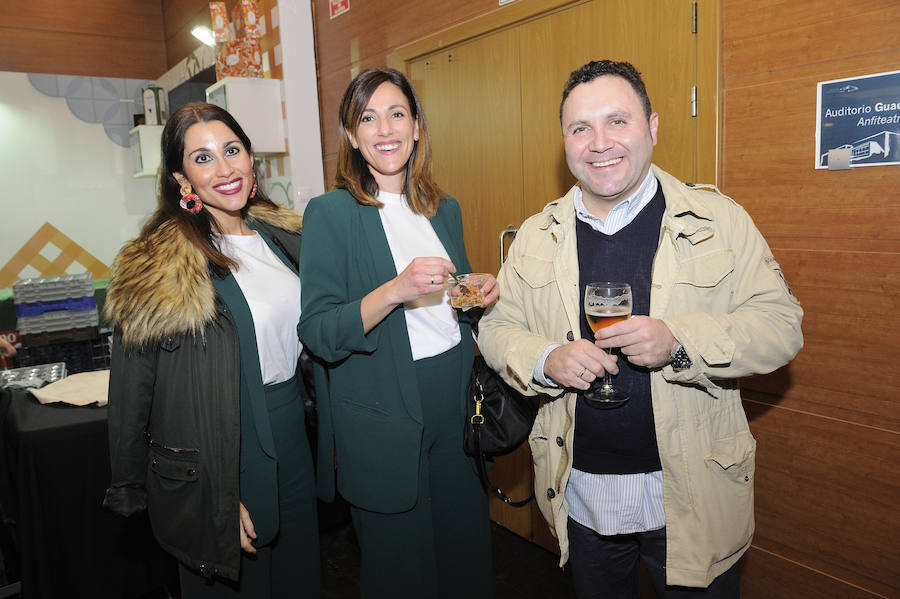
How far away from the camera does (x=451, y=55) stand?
10.1 feet

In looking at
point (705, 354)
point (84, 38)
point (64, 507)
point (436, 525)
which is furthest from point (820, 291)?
point (84, 38)

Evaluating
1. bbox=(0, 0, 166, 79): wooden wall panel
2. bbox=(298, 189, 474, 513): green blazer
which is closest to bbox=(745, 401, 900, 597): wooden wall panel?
bbox=(298, 189, 474, 513): green blazer

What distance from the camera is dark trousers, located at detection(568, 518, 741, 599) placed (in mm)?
1433

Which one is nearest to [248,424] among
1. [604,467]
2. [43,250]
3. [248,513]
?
[248,513]

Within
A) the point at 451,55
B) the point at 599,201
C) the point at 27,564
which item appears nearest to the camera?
the point at 599,201

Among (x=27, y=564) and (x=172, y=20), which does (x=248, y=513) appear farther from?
(x=172, y=20)

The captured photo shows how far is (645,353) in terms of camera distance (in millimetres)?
1228

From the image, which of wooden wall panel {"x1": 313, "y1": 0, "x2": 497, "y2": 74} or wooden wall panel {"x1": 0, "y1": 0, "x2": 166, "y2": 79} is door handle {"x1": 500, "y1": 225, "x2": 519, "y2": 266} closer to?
wooden wall panel {"x1": 313, "y1": 0, "x2": 497, "y2": 74}

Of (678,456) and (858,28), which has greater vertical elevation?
(858,28)

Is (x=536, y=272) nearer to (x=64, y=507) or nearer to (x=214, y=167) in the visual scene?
(x=214, y=167)

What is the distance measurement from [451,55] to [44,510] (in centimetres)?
268

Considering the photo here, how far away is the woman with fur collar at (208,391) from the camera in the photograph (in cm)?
158

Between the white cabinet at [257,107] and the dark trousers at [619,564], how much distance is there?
347 cm

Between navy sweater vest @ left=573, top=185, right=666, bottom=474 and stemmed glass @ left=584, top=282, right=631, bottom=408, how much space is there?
2.6 inches
